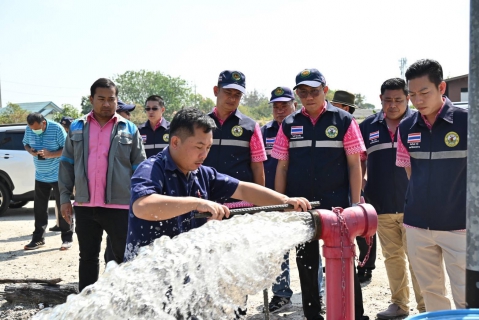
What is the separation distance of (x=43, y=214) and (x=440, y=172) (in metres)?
5.64

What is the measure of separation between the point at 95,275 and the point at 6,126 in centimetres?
755

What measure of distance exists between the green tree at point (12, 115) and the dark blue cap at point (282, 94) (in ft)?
108

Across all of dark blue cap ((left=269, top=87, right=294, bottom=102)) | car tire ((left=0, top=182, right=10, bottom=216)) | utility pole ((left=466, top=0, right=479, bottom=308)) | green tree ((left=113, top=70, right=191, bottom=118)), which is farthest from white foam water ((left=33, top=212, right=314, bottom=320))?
green tree ((left=113, top=70, right=191, bottom=118))

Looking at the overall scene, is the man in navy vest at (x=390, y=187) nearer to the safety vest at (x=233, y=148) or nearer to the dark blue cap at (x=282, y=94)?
the safety vest at (x=233, y=148)

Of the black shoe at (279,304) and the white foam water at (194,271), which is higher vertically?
the white foam water at (194,271)

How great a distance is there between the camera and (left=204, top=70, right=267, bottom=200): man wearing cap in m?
4.25

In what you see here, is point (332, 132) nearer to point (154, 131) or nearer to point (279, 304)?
point (279, 304)

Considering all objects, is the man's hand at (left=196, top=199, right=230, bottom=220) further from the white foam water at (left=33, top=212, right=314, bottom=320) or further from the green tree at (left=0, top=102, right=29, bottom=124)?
the green tree at (left=0, top=102, right=29, bottom=124)

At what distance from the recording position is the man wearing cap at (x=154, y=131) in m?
6.35

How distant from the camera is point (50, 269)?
608 centimetres

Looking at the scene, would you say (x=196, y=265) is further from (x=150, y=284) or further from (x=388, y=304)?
(x=388, y=304)

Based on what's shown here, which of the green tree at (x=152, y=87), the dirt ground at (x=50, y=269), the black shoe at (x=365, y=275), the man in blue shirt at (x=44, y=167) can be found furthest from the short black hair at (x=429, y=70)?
the green tree at (x=152, y=87)

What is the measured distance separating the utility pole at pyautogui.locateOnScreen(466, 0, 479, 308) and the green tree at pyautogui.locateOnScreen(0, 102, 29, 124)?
1452 inches

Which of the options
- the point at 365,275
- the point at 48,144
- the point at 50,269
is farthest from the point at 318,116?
the point at 48,144
